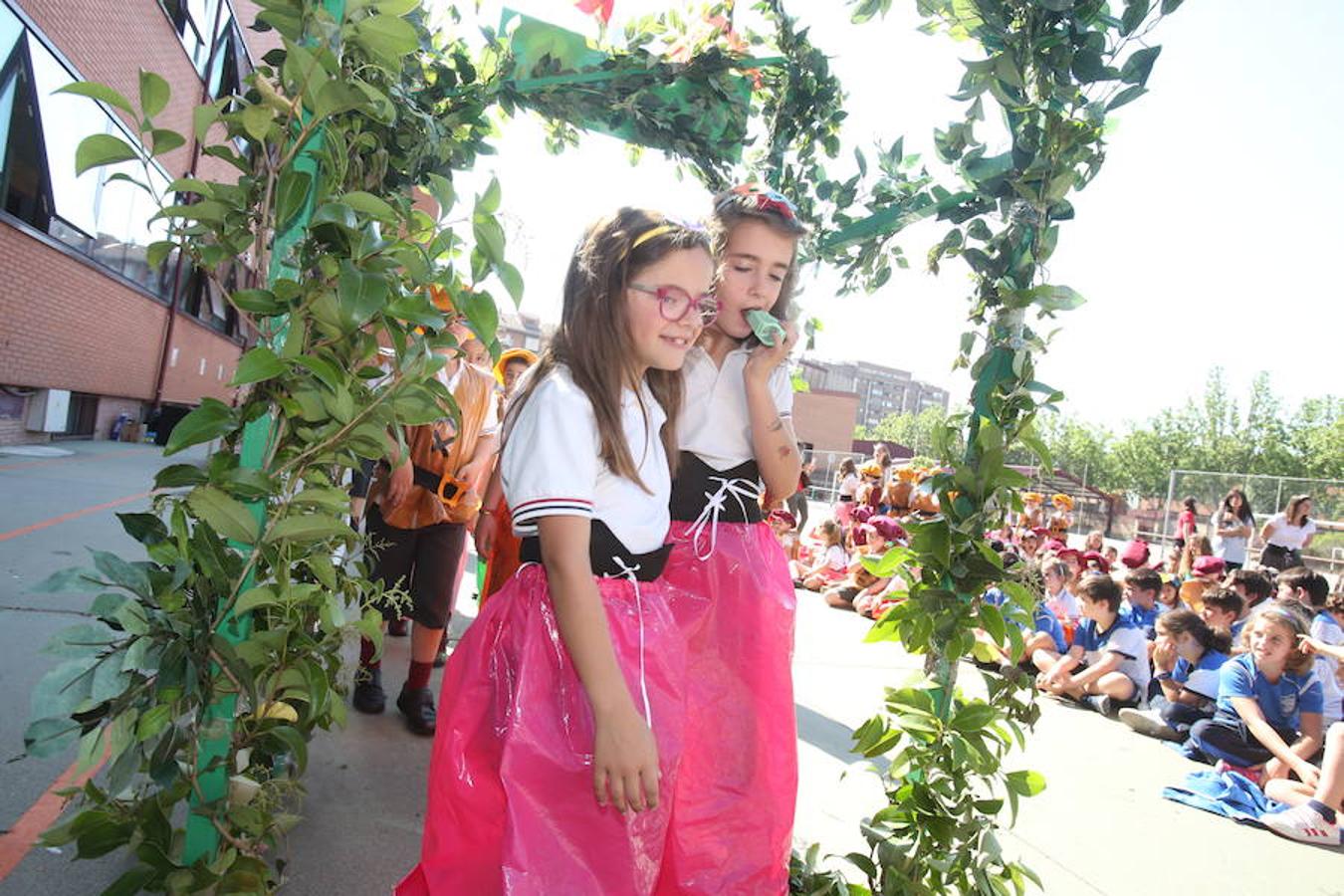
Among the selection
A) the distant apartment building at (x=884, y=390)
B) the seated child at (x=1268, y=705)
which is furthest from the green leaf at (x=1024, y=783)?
the distant apartment building at (x=884, y=390)

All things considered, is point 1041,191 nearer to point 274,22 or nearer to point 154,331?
point 274,22

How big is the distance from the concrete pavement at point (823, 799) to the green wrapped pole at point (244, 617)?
549 millimetres

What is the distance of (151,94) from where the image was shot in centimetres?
147

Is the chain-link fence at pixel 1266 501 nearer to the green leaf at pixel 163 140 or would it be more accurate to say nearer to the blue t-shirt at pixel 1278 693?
the blue t-shirt at pixel 1278 693

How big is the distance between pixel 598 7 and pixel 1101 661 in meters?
5.17

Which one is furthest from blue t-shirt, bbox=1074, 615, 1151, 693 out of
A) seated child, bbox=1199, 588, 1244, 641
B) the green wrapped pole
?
the green wrapped pole

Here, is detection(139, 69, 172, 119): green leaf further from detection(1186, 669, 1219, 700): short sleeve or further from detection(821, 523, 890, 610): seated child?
detection(821, 523, 890, 610): seated child

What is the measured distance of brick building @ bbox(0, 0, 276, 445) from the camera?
8.39m

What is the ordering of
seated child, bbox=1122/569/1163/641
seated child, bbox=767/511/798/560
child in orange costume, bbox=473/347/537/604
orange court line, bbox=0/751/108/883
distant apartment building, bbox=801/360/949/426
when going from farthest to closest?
distant apartment building, bbox=801/360/949/426 < seated child, bbox=767/511/798/560 < seated child, bbox=1122/569/1163/641 < child in orange costume, bbox=473/347/537/604 < orange court line, bbox=0/751/108/883

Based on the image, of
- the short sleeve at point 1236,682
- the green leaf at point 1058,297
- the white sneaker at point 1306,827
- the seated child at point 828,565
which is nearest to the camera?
the green leaf at point 1058,297

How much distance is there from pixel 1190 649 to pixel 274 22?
5789mm

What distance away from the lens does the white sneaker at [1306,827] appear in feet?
12.5

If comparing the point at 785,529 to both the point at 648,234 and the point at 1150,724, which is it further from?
the point at 648,234

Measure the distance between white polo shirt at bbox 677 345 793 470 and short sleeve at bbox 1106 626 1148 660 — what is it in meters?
4.86
